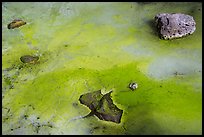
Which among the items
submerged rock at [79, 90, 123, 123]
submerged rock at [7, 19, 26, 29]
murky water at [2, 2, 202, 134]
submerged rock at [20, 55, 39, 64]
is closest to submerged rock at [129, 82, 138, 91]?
murky water at [2, 2, 202, 134]

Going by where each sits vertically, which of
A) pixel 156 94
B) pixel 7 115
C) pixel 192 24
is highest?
pixel 192 24

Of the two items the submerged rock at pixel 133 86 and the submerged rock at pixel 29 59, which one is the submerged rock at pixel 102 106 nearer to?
the submerged rock at pixel 133 86

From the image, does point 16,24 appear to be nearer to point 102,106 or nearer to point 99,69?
point 99,69

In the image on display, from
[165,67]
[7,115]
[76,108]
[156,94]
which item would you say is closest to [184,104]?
[156,94]

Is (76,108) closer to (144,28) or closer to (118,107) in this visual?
(118,107)

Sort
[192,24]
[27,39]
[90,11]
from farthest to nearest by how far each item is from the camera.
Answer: [90,11], [27,39], [192,24]

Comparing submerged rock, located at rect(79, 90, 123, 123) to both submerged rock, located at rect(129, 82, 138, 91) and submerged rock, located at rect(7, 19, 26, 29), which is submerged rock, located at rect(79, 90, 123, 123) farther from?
submerged rock, located at rect(7, 19, 26, 29)
